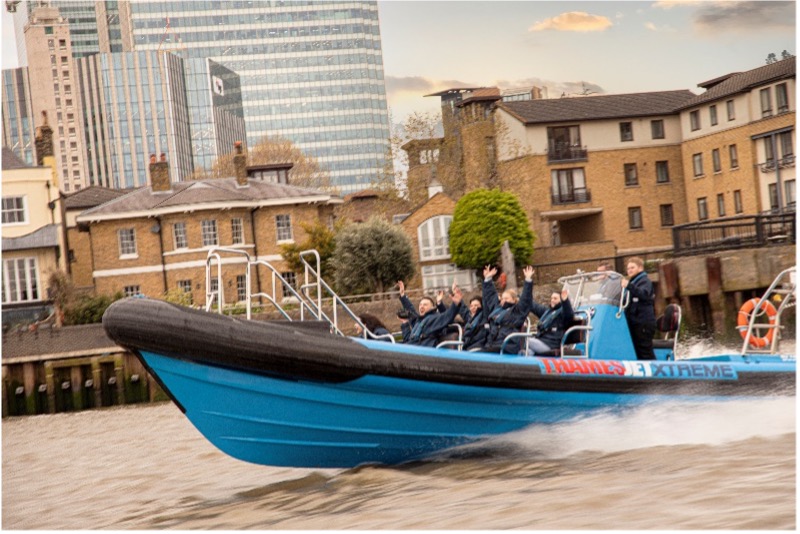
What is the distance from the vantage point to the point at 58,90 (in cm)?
13238

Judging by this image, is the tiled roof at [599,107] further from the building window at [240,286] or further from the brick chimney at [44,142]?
the brick chimney at [44,142]

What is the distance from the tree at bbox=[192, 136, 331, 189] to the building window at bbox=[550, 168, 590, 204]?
24.1 m

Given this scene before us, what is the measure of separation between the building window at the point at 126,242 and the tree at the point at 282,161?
25.9 metres

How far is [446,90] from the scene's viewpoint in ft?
286

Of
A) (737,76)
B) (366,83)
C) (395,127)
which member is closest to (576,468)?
(737,76)

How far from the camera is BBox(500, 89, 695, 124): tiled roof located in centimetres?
4878

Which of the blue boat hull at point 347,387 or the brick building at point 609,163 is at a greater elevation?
the brick building at point 609,163

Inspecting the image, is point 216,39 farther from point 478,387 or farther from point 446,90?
point 478,387

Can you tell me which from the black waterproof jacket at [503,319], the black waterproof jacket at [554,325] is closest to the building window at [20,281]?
the black waterproof jacket at [503,319]

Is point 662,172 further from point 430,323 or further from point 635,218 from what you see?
point 430,323

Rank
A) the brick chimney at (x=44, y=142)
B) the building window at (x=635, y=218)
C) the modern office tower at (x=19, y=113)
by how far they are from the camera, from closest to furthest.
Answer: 1. the brick chimney at (x=44, y=142)
2. the building window at (x=635, y=218)
3. the modern office tower at (x=19, y=113)

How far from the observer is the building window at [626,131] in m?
49.2

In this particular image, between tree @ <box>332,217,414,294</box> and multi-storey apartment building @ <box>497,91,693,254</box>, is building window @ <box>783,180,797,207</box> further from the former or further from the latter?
tree @ <box>332,217,414,294</box>

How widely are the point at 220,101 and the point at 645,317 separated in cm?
12206
